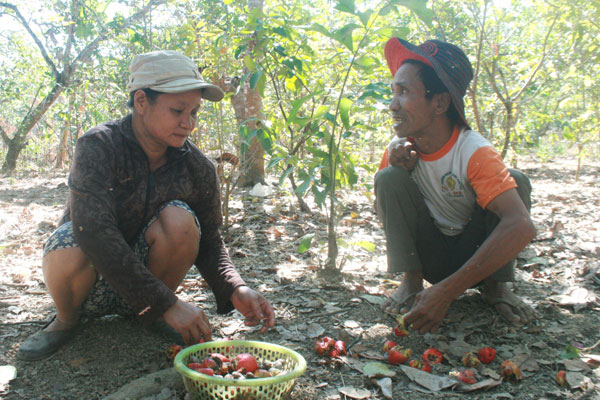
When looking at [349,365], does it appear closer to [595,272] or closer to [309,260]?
[309,260]

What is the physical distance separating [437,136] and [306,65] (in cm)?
103

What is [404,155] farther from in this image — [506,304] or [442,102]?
[506,304]

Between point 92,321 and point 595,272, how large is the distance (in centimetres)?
280

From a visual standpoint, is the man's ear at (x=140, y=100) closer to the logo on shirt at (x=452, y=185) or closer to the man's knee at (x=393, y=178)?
the man's knee at (x=393, y=178)

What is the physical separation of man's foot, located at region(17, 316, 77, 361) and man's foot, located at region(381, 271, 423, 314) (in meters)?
1.49

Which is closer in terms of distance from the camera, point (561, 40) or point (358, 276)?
point (358, 276)

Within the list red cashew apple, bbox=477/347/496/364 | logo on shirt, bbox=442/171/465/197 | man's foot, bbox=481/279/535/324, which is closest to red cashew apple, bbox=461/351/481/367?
red cashew apple, bbox=477/347/496/364

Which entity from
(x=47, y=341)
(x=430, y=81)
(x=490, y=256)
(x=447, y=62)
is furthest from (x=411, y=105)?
(x=47, y=341)

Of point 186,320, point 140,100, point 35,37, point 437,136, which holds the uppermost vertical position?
point 35,37

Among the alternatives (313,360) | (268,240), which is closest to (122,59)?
(268,240)

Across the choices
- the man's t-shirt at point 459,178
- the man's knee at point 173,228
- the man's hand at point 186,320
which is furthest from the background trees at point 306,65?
the man's hand at point 186,320

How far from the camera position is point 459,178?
2.30m

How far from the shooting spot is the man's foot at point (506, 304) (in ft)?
7.66

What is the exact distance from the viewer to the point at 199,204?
2.22 m
